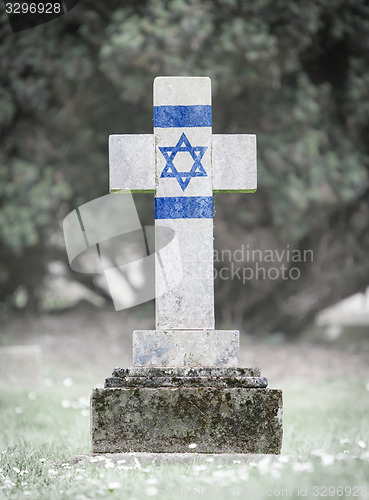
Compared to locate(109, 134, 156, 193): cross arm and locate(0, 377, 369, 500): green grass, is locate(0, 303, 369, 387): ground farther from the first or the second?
locate(109, 134, 156, 193): cross arm

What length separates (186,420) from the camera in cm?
Answer: 323

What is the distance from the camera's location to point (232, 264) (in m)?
9.61

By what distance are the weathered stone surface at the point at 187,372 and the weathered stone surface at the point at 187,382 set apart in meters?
0.04

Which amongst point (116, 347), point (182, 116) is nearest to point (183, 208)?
point (182, 116)

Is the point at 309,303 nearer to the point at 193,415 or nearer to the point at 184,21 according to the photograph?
the point at 184,21

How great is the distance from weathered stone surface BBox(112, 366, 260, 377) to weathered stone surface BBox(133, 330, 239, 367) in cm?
9

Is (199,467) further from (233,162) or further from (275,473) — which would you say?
(233,162)

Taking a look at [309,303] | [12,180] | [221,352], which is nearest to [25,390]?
[12,180]

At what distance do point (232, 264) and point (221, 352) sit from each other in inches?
243

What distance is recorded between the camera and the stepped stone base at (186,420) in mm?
3221

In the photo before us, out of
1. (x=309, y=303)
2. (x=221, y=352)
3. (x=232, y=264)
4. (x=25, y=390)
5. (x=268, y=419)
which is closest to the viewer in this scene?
(x=268, y=419)

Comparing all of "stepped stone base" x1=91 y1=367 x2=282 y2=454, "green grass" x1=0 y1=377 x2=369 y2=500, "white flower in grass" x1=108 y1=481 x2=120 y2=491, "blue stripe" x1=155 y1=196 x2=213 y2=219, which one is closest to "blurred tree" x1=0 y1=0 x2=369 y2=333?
"green grass" x1=0 y1=377 x2=369 y2=500

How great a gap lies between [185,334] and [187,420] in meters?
0.51

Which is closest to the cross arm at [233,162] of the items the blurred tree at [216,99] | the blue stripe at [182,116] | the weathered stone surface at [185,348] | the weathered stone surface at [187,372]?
the blue stripe at [182,116]
